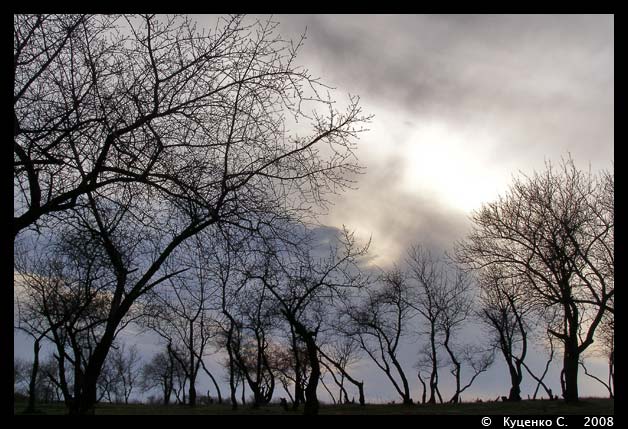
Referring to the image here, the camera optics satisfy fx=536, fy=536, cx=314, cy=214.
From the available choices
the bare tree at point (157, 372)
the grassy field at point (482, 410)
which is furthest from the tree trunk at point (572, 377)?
the bare tree at point (157, 372)

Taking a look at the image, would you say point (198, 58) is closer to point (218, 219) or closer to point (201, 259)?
point (218, 219)

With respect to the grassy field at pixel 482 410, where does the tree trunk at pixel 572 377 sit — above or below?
above

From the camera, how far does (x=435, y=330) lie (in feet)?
151

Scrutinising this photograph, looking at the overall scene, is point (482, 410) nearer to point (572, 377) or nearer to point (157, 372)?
point (572, 377)

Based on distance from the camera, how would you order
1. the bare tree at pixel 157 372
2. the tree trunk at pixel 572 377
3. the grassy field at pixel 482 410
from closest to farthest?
the grassy field at pixel 482 410
the tree trunk at pixel 572 377
the bare tree at pixel 157 372

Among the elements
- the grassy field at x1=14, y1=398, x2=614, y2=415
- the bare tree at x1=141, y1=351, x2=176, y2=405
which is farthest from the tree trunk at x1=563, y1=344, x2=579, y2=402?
the bare tree at x1=141, y1=351, x2=176, y2=405

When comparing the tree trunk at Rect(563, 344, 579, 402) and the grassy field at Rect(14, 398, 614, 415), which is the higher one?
the tree trunk at Rect(563, 344, 579, 402)

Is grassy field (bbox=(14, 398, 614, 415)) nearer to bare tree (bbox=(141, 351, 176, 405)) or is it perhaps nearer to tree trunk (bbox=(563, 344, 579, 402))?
tree trunk (bbox=(563, 344, 579, 402))

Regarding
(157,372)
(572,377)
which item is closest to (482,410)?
(572,377)

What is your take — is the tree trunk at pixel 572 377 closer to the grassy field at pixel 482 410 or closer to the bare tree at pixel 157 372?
the grassy field at pixel 482 410

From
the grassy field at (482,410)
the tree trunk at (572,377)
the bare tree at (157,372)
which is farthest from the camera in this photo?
the bare tree at (157,372)

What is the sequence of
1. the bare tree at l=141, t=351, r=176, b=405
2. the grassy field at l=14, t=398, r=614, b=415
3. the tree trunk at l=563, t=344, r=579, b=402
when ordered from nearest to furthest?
the grassy field at l=14, t=398, r=614, b=415, the tree trunk at l=563, t=344, r=579, b=402, the bare tree at l=141, t=351, r=176, b=405
